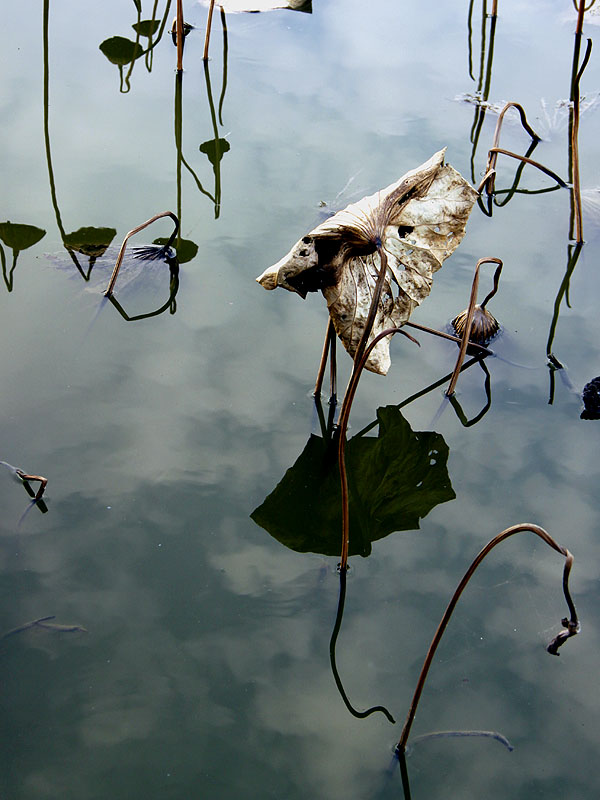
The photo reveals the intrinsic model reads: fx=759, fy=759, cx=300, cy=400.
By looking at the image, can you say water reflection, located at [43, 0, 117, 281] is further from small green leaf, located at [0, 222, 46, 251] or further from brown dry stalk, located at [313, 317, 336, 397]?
brown dry stalk, located at [313, 317, 336, 397]

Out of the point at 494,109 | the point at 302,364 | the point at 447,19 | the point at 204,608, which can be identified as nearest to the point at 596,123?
the point at 494,109

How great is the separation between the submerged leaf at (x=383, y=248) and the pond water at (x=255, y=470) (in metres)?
0.44

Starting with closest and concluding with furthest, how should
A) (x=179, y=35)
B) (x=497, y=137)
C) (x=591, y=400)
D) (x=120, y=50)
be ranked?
(x=591, y=400), (x=497, y=137), (x=179, y=35), (x=120, y=50)

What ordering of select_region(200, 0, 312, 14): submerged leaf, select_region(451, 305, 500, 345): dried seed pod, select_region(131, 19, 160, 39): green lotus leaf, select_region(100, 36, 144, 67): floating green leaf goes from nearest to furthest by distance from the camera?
select_region(451, 305, 500, 345): dried seed pod < select_region(100, 36, 144, 67): floating green leaf < select_region(131, 19, 160, 39): green lotus leaf < select_region(200, 0, 312, 14): submerged leaf

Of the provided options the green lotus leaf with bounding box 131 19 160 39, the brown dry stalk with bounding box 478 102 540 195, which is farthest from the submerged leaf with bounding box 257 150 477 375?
the green lotus leaf with bounding box 131 19 160 39

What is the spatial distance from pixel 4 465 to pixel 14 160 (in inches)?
60.8

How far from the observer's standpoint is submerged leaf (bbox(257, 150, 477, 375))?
1.60 m

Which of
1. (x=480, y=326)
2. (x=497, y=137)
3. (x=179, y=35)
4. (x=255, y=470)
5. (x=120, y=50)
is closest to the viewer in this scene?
(x=255, y=470)

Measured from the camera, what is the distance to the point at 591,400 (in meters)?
2.16

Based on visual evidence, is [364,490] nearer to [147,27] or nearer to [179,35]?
[179,35]

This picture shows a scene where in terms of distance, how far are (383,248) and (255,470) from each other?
0.64m

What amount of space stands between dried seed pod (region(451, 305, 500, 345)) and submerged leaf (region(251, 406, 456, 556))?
1.27 feet

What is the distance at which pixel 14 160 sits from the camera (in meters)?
2.89

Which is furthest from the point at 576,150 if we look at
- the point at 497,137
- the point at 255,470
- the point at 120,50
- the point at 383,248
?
the point at 120,50
